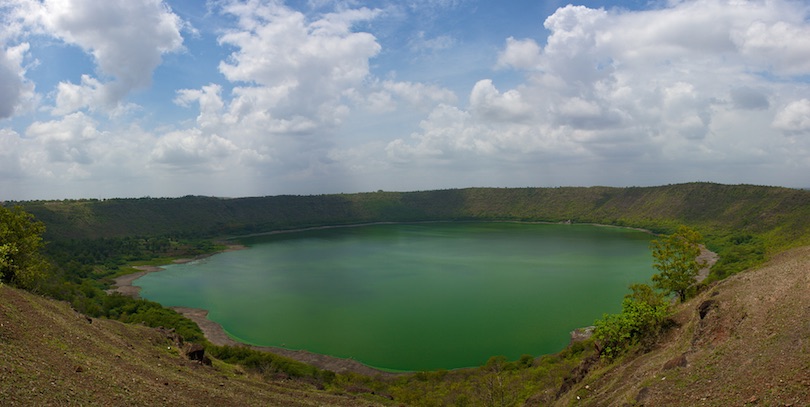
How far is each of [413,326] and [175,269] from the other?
2523 inches

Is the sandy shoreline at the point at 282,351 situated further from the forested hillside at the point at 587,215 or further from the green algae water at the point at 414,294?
the forested hillside at the point at 587,215

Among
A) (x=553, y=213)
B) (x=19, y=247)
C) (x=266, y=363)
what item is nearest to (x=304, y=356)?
(x=266, y=363)

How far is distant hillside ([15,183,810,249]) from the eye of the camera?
10569 cm

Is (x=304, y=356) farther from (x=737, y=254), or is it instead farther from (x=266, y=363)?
→ (x=737, y=254)

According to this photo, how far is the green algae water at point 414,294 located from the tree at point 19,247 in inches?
772

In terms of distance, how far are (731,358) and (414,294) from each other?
157 feet

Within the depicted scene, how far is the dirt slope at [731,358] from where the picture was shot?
13203 millimetres

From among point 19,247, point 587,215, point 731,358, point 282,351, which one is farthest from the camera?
point 587,215

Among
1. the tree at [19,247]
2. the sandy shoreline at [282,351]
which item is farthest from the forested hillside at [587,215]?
the tree at [19,247]

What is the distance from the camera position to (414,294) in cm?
6197

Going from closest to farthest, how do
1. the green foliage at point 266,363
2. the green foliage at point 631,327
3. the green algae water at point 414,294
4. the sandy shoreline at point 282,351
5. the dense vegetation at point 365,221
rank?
the green foliage at point 631,327
the dense vegetation at point 365,221
the green foliage at point 266,363
the sandy shoreline at point 282,351
the green algae water at point 414,294

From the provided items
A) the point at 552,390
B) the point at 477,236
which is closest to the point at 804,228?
the point at 477,236

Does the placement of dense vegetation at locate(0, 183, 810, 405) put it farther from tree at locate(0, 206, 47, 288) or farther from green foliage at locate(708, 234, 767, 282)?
green foliage at locate(708, 234, 767, 282)

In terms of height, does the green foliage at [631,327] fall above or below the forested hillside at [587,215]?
below
